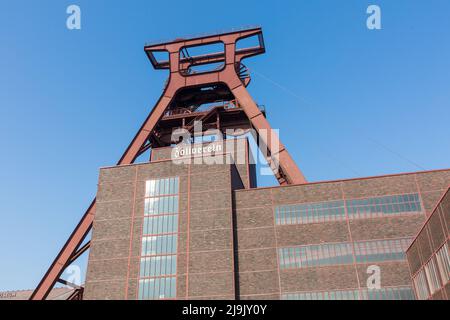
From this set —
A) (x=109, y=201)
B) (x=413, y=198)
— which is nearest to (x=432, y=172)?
(x=413, y=198)

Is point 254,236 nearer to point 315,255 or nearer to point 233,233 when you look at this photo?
point 233,233

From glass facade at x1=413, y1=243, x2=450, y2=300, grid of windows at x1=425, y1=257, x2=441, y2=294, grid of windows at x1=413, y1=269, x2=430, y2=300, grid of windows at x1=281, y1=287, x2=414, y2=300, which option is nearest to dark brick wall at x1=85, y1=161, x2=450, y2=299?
grid of windows at x1=281, y1=287, x2=414, y2=300

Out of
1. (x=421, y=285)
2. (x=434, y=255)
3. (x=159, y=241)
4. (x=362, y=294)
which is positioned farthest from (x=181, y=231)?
(x=434, y=255)

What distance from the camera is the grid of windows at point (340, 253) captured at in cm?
2908

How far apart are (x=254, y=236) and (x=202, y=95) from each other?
1874cm

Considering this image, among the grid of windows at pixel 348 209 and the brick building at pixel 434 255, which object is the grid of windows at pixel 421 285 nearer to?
the brick building at pixel 434 255

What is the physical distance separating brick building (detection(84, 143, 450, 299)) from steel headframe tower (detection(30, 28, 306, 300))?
525cm

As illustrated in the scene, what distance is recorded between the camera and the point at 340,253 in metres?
29.7

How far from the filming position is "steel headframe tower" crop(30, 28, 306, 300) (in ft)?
131

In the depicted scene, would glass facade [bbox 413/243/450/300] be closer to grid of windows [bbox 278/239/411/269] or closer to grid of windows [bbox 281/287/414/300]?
grid of windows [bbox 281/287/414/300]

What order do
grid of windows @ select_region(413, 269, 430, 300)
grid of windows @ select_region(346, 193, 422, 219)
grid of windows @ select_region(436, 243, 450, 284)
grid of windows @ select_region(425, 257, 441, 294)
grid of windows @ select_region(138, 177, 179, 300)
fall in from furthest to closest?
grid of windows @ select_region(138, 177, 179, 300) → grid of windows @ select_region(346, 193, 422, 219) → grid of windows @ select_region(413, 269, 430, 300) → grid of windows @ select_region(425, 257, 441, 294) → grid of windows @ select_region(436, 243, 450, 284)

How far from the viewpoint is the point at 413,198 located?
30625 millimetres

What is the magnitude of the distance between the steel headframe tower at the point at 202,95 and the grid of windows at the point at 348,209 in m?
5.79
